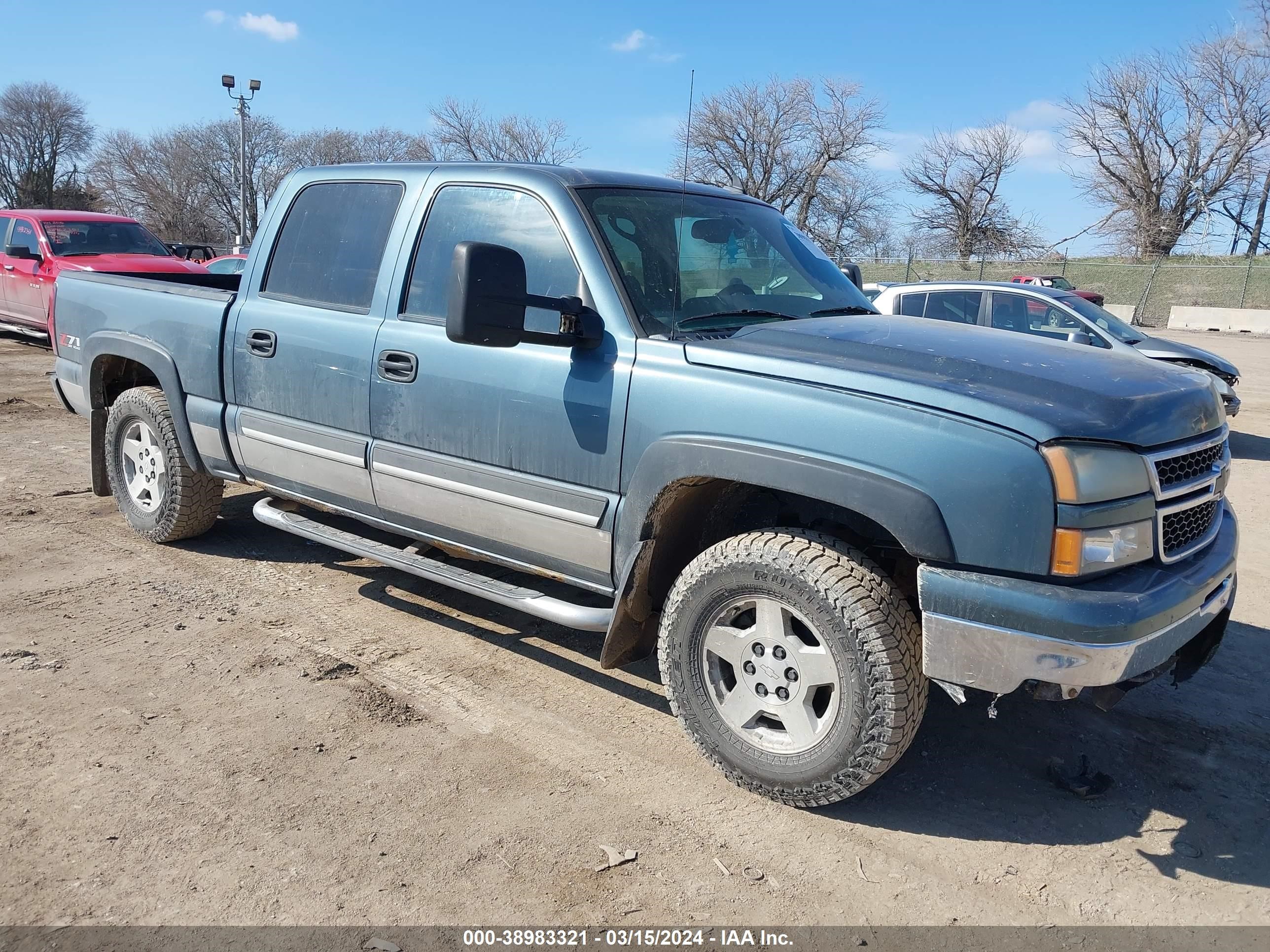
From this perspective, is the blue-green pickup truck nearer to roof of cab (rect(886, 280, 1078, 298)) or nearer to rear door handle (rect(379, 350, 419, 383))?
rear door handle (rect(379, 350, 419, 383))

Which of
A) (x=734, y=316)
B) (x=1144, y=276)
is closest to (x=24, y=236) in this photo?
(x=734, y=316)

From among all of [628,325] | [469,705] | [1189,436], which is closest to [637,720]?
[469,705]

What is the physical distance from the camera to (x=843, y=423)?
2.82m

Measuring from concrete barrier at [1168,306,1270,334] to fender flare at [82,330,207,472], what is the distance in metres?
33.5

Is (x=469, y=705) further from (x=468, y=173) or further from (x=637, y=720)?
(x=468, y=173)

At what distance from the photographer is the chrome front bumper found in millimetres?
2580

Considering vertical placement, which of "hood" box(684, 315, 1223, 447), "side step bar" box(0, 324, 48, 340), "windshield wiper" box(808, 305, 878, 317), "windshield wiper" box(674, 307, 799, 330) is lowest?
"side step bar" box(0, 324, 48, 340)

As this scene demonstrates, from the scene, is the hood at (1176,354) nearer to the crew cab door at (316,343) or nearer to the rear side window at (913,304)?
the rear side window at (913,304)

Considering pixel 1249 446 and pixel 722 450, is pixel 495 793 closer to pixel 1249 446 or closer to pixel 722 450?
pixel 722 450

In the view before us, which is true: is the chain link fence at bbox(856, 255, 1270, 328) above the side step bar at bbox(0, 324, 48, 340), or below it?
above

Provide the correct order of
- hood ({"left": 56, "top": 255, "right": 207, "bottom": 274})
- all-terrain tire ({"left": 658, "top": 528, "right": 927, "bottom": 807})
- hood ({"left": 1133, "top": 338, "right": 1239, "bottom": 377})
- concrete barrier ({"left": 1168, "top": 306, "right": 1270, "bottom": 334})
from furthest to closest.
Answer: concrete barrier ({"left": 1168, "top": 306, "right": 1270, "bottom": 334}) → hood ({"left": 56, "top": 255, "right": 207, "bottom": 274}) → hood ({"left": 1133, "top": 338, "right": 1239, "bottom": 377}) → all-terrain tire ({"left": 658, "top": 528, "right": 927, "bottom": 807})

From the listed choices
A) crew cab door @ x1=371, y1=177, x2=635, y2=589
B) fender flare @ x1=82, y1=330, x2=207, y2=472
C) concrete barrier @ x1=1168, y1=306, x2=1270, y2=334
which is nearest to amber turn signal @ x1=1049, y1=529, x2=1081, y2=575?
crew cab door @ x1=371, y1=177, x2=635, y2=589

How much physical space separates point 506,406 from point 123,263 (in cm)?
1090

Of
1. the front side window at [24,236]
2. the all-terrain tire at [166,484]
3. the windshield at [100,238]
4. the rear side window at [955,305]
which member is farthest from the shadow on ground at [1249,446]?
the front side window at [24,236]
